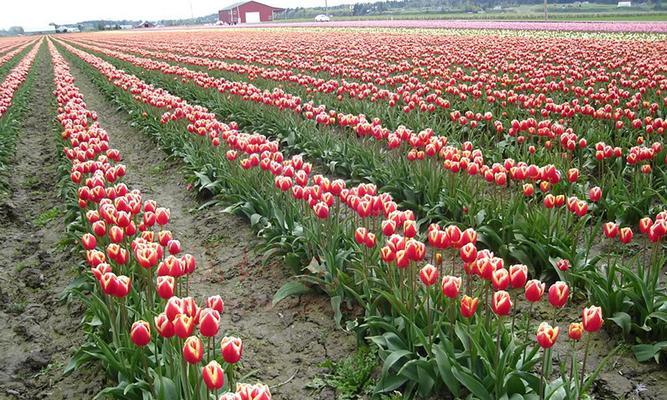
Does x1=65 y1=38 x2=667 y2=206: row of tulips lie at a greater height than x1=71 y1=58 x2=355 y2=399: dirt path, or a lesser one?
greater

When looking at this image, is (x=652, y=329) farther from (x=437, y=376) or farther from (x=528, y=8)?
(x=528, y=8)

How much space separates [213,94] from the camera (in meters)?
13.4

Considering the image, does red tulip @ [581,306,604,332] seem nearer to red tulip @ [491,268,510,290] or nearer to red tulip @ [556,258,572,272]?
red tulip @ [491,268,510,290]

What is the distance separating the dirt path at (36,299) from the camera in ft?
12.2

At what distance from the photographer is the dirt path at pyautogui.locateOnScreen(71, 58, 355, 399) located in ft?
12.5

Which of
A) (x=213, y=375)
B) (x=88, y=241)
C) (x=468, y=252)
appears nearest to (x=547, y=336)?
(x=468, y=252)

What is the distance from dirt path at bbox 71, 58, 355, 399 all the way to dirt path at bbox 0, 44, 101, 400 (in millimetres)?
1070

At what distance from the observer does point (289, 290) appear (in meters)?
4.48

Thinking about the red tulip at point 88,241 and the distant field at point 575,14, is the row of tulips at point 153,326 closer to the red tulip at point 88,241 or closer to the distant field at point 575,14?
the red tulip at point 88,241

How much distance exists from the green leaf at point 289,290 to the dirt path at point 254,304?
0.11 meters

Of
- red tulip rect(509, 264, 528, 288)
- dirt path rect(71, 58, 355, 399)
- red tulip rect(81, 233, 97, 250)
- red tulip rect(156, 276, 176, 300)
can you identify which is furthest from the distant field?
red tulip rect(156, 276, 176, 300)

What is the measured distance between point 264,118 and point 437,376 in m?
8.07

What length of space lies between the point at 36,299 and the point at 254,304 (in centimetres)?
192

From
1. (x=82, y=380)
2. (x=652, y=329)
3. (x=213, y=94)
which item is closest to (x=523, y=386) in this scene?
(x=652, y=329)
